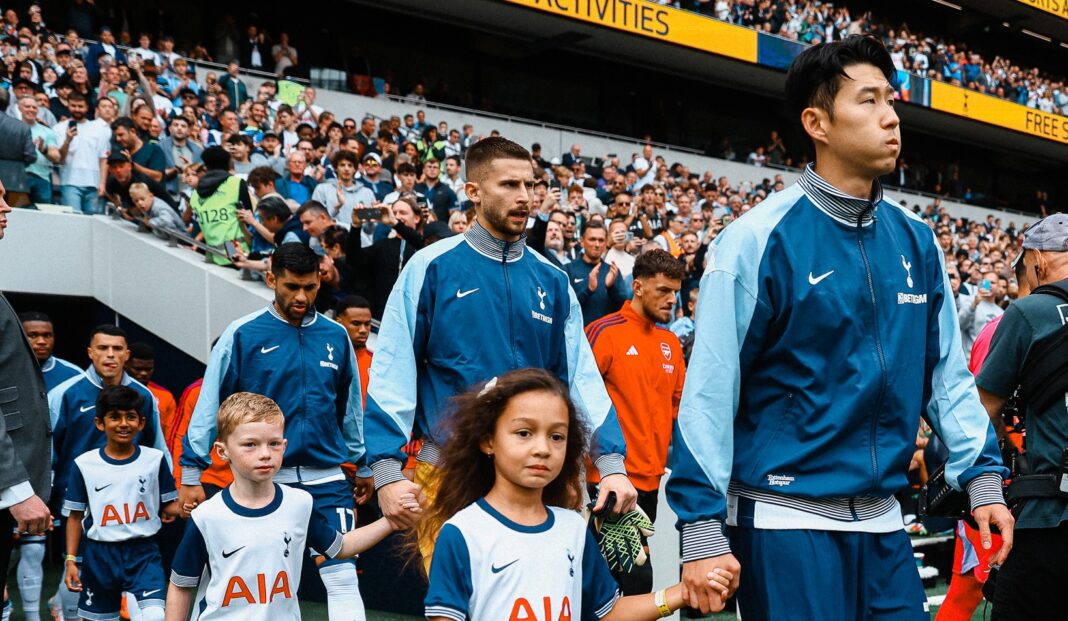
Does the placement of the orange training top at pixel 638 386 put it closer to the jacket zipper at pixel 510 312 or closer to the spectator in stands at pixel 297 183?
the jacket zipper at pixel 510 312

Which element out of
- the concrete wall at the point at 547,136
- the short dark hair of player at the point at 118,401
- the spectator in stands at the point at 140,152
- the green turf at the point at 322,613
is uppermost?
the concrete wall at the point at 547,136

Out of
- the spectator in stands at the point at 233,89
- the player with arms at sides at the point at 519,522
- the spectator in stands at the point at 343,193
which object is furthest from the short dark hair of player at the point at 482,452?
the spectator in stands at the point at 233,89

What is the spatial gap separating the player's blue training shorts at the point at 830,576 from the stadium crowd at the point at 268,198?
2.69m

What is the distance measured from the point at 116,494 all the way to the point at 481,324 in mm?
3440

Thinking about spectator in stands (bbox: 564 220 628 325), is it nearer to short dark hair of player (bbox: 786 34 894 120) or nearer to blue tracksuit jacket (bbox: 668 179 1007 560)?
short dark hair of player (bbox: 786 34 894 120)

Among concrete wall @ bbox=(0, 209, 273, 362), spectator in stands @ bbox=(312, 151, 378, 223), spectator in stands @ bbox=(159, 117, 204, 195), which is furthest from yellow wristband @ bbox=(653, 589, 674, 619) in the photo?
spectator in stands @ bbox=(159, 117, 204, 195)

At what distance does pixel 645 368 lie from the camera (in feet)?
21.7

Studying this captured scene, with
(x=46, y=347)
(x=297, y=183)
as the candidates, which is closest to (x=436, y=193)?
(x=297, y=183)

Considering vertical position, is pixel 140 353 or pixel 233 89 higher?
pixel 233 89

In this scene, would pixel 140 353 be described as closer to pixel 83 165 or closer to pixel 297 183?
pixel 297 183

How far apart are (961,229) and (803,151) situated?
8103 mm

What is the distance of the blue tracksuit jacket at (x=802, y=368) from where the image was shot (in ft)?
9.46

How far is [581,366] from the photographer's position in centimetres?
434

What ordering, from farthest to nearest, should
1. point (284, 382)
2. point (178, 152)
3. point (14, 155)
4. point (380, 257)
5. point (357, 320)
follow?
point (178, 152) < point (14, 155) < point (380, 257) < point (357, 320) < point (284, 382)
